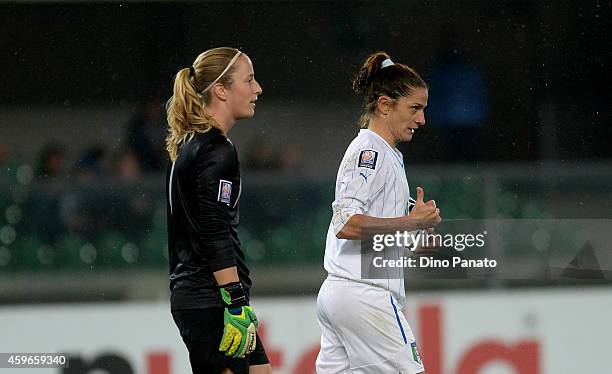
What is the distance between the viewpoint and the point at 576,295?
193 inches

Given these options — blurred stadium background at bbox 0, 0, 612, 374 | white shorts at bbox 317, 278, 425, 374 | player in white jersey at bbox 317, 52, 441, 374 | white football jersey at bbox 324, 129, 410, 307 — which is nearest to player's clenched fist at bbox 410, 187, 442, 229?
player in white jersey at bbox 317, 52, 441, 374

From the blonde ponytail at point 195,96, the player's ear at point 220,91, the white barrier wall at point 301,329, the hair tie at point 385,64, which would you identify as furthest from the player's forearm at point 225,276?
the white barrier wall at point 301,329

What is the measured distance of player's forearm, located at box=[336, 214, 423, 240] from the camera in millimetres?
3453

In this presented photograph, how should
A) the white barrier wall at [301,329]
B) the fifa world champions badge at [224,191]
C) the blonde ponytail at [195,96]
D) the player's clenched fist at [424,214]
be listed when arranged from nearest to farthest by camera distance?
the fifa world champions badge at [224,191], the blonde ponytail at [195,96], the player's clenched fist at [424,214], the white barrier wall at [301,329]

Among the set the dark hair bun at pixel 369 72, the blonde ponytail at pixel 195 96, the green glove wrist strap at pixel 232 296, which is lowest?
the green glove wrist strap at pixel 232 296

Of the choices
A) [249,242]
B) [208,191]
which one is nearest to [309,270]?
[249,242]

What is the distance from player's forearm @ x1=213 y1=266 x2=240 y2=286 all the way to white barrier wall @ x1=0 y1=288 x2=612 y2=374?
1.60m

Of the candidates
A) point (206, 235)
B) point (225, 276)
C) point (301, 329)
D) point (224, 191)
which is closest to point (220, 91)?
point (224, 191)

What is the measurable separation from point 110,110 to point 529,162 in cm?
176

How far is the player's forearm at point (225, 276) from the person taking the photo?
3.27 metres

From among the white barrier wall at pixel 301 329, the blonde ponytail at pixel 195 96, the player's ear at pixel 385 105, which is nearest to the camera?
the blonde ponytail at pixel 195 96

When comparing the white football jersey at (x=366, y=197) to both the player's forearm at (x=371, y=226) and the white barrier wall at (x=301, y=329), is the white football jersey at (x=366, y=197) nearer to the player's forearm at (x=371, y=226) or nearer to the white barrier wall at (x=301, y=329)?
the player's forearm at (x=371, y=226)

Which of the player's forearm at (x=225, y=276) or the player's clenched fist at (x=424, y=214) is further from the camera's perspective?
the player's clenched fist at (x=424, y=214)

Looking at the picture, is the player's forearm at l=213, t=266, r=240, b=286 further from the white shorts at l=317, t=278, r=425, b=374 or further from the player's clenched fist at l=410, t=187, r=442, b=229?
the player's clenched fist at l=410, t=187, r=442, b=229
